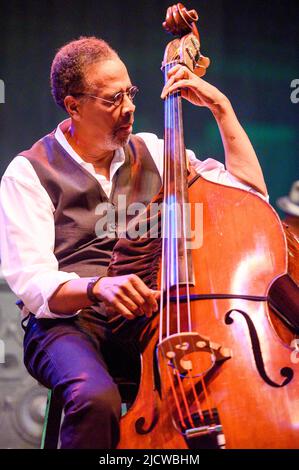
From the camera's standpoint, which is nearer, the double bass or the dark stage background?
the double bass

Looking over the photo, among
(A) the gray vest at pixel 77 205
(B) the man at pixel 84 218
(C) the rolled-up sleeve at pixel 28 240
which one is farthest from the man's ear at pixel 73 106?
(C) the rolled-up sleeve at pixel 28 240

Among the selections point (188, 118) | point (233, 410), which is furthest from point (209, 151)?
point (233, 410)

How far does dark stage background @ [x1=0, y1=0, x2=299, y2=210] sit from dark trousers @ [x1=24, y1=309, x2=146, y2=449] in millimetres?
1467

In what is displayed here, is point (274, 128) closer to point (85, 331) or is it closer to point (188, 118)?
point (188, 118)

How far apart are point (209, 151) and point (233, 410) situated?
1.89 m

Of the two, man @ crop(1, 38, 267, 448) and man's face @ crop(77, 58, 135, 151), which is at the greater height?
man's face @ crop(77, 58, 135, 151)

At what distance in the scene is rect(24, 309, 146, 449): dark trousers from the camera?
47.4 inches

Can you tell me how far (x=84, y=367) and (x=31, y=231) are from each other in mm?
415

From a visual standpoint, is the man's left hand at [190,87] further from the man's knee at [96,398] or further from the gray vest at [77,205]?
the man's knee at [96,398]

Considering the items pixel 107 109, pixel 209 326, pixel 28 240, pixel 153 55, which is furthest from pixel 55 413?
pixel 153 55

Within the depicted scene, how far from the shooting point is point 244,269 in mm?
1289

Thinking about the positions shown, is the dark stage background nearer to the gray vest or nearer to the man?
the man

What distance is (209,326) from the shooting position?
3.94ft

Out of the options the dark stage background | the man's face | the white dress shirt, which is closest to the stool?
the white dress shirt
